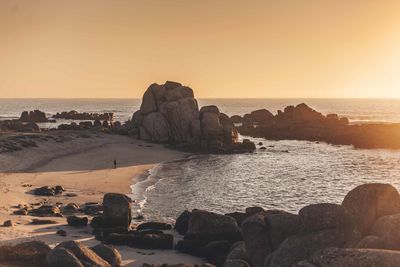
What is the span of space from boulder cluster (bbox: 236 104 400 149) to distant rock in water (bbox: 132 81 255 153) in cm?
2597

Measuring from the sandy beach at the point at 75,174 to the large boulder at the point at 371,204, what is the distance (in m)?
10.1

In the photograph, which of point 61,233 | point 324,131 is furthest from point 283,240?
point 324,131

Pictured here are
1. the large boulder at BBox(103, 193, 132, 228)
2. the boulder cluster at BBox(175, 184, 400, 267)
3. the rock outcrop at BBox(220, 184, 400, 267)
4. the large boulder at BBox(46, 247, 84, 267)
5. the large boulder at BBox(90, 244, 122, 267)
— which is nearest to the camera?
the boulder cluster at BBox(175, 184, 400, 267)

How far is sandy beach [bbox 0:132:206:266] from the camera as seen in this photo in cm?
2612

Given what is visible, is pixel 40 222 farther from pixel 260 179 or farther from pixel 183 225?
pixel 260 179

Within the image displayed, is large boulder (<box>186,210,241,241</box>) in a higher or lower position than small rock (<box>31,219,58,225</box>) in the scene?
higher

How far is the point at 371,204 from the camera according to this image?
17.4m

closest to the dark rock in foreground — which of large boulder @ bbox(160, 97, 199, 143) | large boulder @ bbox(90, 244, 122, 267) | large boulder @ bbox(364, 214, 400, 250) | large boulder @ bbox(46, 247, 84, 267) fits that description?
large boulder @ bbox(46, 247, 84, 267)

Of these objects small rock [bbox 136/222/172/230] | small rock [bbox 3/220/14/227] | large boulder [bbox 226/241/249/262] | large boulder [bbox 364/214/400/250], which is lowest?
small rock [bbox 136/222/172/230]

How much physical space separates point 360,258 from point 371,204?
5411 millimetres

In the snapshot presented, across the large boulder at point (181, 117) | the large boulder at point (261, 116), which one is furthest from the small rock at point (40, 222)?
the large boulder at point (261, 116)

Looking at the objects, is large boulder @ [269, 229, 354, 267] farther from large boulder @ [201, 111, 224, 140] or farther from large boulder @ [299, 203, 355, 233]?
large boulder @ [201, 111, 224, 140]

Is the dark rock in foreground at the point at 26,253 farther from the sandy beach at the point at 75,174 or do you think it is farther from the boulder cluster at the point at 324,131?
the boulder cluster at the point at 324,131

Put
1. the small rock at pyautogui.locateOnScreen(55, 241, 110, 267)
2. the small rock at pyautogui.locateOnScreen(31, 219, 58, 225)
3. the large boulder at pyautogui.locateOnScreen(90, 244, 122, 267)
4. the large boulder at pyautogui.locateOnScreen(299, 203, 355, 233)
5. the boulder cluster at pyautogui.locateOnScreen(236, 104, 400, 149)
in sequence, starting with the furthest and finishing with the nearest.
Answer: the boulder cluster at pyautogui.locateOnScreen(236, 104, 400, 149) < the small rock at pyautogui.locateOnScreen(31, 219, 58, 225) < the large boulder at pyautogui.locateOnScreen(90, 244, 122, 267) < the small rock at pyautogui.locateOnScreen(55, 241, 110, 267) < the large boulder at pyautogui.locateOnScreen(299, 203, 355, 233)
